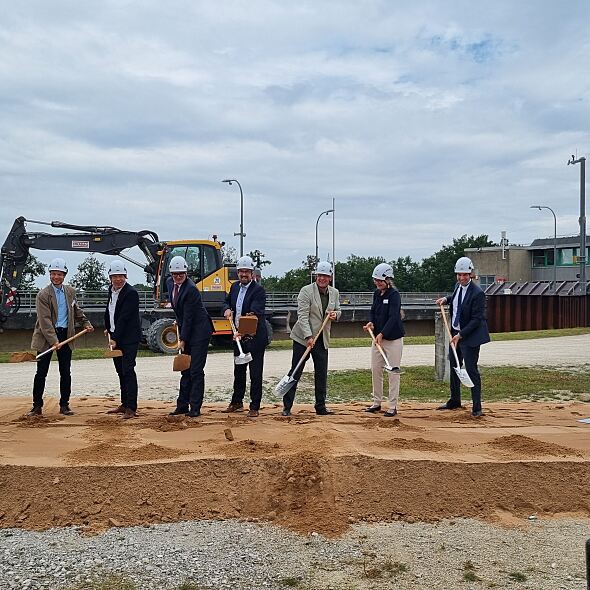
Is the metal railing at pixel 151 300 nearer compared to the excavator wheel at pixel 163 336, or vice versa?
the excavator wheel at pixel 163 336

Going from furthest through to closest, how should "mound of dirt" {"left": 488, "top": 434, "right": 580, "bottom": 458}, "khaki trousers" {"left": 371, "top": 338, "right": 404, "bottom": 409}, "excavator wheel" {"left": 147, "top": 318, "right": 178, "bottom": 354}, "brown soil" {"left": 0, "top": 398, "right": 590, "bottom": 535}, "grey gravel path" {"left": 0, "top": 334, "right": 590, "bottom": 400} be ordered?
"excavator wheel" {"left": 147, "top": 318, "right": 178, "bottom": 354}, "grey gravel path" {"left": 0, "top": 334, "right": 590, "bottom": 400}, "khaki trousers" {"left": 371, "top": 338, "right": 404, "bottom": 409}, "mound of dirt" {"left": 488, "top": 434, "right": 580, "bottom": 458}, "brown soil" {"left": 0, "top": 398, "right": 590, "bottom": 535}

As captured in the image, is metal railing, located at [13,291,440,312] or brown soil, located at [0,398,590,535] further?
metal railing, located at [13,291,440,312]

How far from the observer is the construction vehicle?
21000 millimetres

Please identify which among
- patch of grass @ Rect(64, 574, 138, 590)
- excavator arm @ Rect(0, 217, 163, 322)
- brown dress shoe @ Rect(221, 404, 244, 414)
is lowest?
patch of grass @ Rect(64, 574, 138, 590)

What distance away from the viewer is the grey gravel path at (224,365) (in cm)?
1345

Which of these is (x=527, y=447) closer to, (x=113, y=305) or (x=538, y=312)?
(x=113, y=305)

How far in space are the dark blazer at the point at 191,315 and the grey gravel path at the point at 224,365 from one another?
9.91 ft

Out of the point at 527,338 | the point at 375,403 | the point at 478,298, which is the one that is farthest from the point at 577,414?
the point at 527,338

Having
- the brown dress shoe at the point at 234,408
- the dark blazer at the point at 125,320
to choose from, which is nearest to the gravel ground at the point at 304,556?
the brown dress shoe at the point at 234,408

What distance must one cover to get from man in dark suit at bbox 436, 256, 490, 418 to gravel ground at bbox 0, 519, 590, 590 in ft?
11.7

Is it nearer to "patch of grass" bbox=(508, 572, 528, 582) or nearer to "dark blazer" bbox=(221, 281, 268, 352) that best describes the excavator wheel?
"dark blazer" bbox=(221, 281, 268, 352)

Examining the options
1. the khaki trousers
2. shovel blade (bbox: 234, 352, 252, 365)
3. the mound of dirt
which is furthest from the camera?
the khaki trousers

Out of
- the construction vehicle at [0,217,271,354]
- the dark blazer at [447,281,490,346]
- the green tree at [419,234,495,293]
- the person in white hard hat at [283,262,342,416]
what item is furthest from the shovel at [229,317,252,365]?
the green tree at [419,234,495,293]

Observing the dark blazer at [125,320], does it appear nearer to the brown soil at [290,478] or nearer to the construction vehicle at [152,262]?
the brown soil at [290,478]
